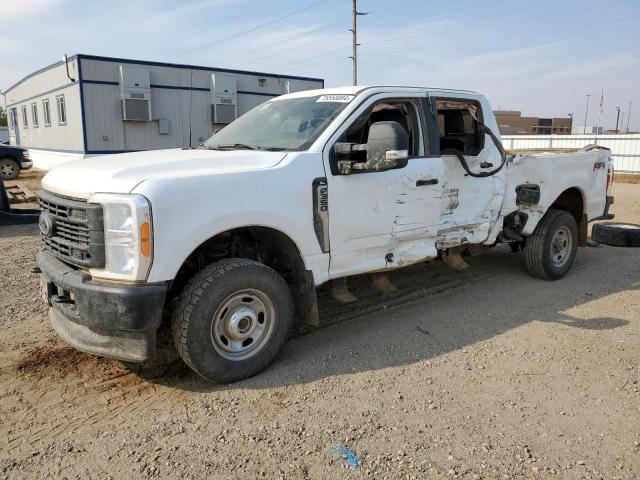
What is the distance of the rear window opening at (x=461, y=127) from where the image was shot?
5582 mm

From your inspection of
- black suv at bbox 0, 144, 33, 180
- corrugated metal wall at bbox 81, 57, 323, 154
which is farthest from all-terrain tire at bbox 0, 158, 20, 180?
corrugated metal wall at bbox 81, 57, 323, 154

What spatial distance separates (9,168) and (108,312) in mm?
17860

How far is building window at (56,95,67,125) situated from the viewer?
20.8 metres

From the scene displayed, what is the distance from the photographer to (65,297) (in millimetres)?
3709

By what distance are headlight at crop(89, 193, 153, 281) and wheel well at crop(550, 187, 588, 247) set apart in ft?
17.5

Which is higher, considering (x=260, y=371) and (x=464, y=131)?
(x=464, y=131)

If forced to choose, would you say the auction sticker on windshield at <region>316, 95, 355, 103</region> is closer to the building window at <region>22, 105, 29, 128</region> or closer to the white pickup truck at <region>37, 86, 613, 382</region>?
the white pickup truck at <region>37, 86, 613, 382</region>

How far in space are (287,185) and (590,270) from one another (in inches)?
193

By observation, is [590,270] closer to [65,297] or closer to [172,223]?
[172,223]

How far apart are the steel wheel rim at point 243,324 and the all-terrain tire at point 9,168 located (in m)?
17.7

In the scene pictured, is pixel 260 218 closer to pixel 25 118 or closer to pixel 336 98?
pixel 336 98

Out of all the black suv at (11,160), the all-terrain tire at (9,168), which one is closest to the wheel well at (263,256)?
the black suv at (11,160)

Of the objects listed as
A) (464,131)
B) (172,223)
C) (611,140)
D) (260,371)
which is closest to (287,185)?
(172,223)

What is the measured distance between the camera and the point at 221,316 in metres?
3.69
